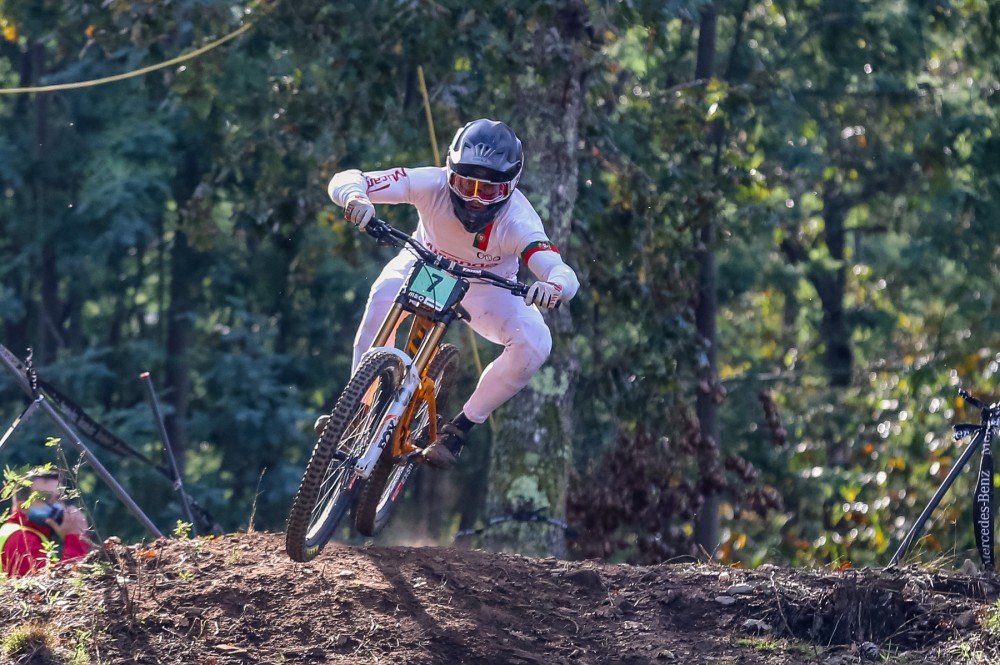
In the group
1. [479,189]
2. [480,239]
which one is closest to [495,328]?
[480,239]

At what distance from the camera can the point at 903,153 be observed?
19.5 metres

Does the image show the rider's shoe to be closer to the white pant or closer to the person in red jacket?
the white pant

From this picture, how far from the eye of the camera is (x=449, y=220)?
742cm

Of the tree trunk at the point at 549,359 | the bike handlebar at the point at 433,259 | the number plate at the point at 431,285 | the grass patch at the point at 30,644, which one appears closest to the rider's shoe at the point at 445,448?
the number plate at the point at 431,285

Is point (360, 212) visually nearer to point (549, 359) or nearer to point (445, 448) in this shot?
point (445, 448)

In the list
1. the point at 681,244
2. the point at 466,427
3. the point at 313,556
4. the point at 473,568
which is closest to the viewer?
the point at 313,556

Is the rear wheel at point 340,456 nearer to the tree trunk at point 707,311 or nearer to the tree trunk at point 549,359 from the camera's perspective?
the tree trunk at point 549,359

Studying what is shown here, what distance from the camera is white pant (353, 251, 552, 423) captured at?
7.44 meters

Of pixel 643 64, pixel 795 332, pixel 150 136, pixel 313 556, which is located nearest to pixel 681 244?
pixel 643 64

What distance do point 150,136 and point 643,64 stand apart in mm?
6797

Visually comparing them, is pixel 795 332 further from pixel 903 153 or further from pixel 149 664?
pixel 149 664

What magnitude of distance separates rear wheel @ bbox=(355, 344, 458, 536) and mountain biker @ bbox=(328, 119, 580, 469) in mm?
145

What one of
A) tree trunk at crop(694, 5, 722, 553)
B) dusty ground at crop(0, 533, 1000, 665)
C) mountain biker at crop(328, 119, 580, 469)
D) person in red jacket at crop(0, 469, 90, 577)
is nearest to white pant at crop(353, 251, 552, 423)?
mountain biker at crop(328, 119, 580, 469)

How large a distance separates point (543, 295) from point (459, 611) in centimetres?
145
